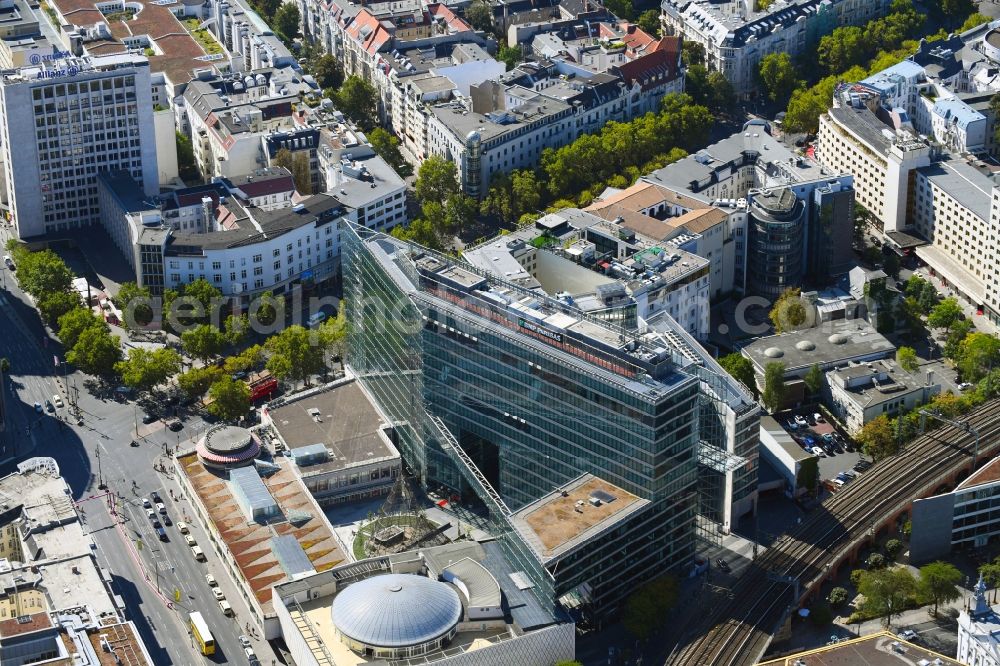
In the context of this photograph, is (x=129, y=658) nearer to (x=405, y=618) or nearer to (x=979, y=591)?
(x=405, y=618)

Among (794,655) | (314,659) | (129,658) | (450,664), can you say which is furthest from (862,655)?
(129,658)

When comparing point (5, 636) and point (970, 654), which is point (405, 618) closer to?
point (5, 636)

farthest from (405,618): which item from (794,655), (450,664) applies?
(794,655)

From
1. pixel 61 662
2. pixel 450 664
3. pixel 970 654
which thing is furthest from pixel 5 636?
pixel 970 654
